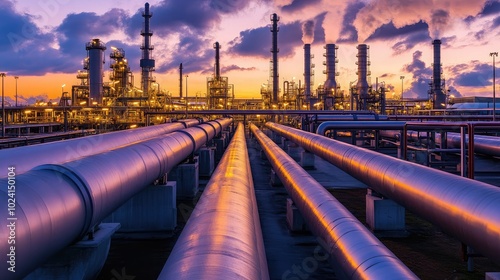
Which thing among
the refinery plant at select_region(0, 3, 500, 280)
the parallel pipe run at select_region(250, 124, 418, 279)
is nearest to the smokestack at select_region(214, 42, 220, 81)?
the refinery plant at select_region(0, 3, 500, 280)

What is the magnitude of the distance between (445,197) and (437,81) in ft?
197

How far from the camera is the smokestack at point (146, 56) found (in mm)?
62094

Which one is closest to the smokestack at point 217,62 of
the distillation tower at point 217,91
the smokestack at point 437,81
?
the distillation tower at point 217,91

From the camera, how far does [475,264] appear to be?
371 inches

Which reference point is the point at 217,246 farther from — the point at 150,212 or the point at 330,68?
the point at 330,68

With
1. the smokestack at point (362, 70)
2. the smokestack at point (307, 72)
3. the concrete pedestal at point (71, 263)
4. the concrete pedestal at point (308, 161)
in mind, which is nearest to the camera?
the concrete pedestal at point (71, 263)

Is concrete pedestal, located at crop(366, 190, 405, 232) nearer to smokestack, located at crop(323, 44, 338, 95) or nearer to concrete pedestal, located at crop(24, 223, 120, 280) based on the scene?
concrete pedestal, located at crop(24, 223, 120, 280)

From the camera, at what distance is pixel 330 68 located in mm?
60188

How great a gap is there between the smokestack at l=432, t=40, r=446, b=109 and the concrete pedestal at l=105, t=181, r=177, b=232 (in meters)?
55.7

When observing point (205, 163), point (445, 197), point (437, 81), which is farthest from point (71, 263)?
point (437, 81)

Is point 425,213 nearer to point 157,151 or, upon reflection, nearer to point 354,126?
point 157,151

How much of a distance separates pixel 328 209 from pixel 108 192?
357cm

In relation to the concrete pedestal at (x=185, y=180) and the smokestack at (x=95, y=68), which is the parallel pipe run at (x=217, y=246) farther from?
the smokestack at (x=95, y=68)

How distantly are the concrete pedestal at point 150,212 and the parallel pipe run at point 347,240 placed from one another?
3851 millimetres
